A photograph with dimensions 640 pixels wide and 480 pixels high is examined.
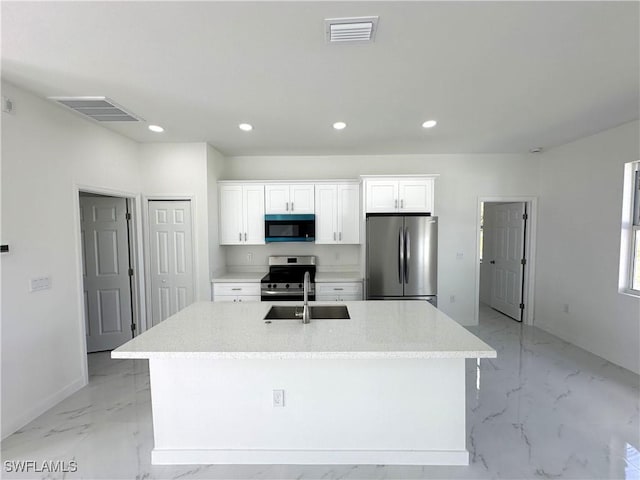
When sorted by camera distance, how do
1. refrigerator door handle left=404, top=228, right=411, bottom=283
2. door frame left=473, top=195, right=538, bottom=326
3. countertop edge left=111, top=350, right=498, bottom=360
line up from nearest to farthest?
countertop edge left=111, top=350, right=498, bottom=360 < refrigerator door handle left=404, top=228, right=411, bottom=283 < door frame left=473, top=195, right=538, bottom=326

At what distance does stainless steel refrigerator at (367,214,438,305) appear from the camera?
3.83 meters

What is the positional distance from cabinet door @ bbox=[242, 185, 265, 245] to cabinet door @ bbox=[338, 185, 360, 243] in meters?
1.12

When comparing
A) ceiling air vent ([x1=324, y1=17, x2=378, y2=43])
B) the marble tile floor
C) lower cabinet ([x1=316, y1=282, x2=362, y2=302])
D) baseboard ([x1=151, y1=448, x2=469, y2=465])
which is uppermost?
ceiling air vent ([x1=324, y1=17, x2=378, y2=43])

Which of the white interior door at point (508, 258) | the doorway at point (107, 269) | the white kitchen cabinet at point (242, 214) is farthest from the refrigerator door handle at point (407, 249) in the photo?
the doorway at point (107, 269)

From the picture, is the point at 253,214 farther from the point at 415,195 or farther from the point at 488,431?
the point at 488,431

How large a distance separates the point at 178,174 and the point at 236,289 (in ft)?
5.56

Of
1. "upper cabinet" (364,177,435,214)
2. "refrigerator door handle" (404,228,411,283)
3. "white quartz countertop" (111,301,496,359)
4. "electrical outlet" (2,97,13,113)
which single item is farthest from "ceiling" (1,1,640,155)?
"white quartz countertop" (111,301,496,359)

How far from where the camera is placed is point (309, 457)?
196 centimetres

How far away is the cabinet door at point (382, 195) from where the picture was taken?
3988 millimetres

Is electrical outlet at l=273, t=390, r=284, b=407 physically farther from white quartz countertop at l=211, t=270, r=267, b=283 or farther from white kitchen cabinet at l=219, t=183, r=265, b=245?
white kitchen cabinet at l=219, t=183, r=265, b=245

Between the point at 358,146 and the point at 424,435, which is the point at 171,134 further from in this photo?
the point at 424,435

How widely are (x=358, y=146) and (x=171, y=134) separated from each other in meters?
2.34

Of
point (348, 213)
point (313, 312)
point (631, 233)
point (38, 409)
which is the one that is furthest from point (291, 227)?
point (631, 233)

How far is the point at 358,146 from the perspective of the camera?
4.04 metres
